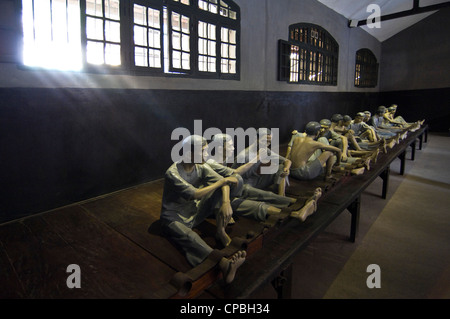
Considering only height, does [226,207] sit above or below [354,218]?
above

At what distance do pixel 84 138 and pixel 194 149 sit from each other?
201 cm

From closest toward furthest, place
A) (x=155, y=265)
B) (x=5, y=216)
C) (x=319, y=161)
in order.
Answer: (x=155, y=265), (x=5, y=216), (x=319, y=161)

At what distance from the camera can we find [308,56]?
8727 mm

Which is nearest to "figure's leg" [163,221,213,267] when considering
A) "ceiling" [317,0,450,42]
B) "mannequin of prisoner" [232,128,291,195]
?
"mannequin of prisoner" [232,128,291,195]

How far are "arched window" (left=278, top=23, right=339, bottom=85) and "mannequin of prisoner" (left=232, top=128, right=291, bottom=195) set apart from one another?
175 inches

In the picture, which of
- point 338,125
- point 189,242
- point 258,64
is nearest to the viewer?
point 189,242

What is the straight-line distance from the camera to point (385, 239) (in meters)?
3.69

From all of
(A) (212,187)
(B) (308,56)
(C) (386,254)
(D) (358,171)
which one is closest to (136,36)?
(A) (212,187)

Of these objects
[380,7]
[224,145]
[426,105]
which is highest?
[380,7]

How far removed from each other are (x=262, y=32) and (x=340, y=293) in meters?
5.85

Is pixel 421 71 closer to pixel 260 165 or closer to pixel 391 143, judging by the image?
pixel 391 143

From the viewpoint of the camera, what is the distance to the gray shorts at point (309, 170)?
4.21 m
